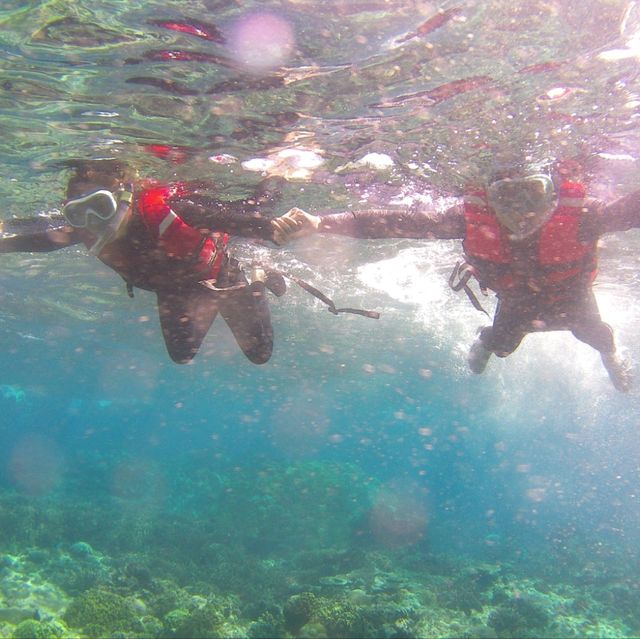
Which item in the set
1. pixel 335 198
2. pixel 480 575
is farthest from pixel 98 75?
pixel 480 575

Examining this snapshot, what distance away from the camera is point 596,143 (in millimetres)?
8602

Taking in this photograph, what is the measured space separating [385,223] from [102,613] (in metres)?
11.0

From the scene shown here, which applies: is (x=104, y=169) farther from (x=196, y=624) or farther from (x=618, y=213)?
(x=196, y=624)

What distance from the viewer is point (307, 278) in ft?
62.0

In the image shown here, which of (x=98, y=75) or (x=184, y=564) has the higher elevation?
(x=98, y=75)

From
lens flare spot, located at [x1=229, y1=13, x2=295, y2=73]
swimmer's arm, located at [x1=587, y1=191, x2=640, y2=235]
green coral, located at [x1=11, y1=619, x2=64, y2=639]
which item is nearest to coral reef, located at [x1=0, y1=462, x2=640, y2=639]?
green coral, located at [x1=11, y1=619, x2=64, y2=639]

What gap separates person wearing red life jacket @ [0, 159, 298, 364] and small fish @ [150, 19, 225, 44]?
1.93 m

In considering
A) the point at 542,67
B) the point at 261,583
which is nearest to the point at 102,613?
the point at 261,583

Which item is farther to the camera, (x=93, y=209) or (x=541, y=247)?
(x=541, y=247)

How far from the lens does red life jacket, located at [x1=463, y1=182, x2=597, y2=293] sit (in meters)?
6.06

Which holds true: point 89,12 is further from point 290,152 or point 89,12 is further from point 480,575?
point 480,575

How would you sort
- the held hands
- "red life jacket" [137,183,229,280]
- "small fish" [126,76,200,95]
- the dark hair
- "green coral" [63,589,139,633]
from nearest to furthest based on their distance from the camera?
1. the held hands
2. "red life jacket" [137,183,229,280]
3. "small fish" [126,76,200,95]
4. the dark hair
5. "green coral" [63,589,139,633]

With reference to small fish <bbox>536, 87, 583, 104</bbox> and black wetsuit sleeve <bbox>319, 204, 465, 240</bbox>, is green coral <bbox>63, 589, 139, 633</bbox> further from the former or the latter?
small fish <bbox>536, 87, 583, 104</bbox>

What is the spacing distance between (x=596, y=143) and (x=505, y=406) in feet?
210
